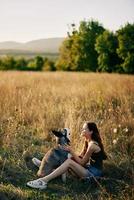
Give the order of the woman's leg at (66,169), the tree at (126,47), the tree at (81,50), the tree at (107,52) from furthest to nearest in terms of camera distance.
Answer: the tree at (81,50) → the tree at (107,52) → the tree at (126,47) → the woman's leg at (66,169)

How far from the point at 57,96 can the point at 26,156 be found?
4.24 m

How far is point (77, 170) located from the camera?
5.41m

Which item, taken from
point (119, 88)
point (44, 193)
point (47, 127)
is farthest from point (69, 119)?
point (119, 88)

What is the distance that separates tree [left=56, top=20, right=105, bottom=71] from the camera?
145ft

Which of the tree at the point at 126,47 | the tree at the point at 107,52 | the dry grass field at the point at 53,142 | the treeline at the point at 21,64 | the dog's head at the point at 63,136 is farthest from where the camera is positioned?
the treeline at the point at 21,64

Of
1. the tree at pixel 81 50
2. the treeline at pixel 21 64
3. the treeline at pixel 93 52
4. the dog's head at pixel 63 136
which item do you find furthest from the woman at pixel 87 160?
the treeline at pixel 21 64

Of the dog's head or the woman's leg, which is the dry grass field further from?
the dog's head

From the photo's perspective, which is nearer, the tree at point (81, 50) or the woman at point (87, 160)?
the woman at point (87, 160)

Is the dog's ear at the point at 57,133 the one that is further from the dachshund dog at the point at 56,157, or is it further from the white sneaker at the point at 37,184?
the white sneaker at the point at 37,184

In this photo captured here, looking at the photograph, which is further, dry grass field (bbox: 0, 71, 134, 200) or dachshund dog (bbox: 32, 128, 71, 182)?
dachshund dog (bbox: 32, 128, 71, 182)

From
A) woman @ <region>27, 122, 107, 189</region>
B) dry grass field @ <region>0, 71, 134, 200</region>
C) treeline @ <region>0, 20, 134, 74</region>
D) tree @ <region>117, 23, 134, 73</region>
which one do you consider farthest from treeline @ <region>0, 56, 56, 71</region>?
woman @ <region>27, 122, 107, 189</region>

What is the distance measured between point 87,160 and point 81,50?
131ft

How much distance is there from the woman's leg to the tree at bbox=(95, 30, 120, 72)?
114ft

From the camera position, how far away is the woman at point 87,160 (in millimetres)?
5332
